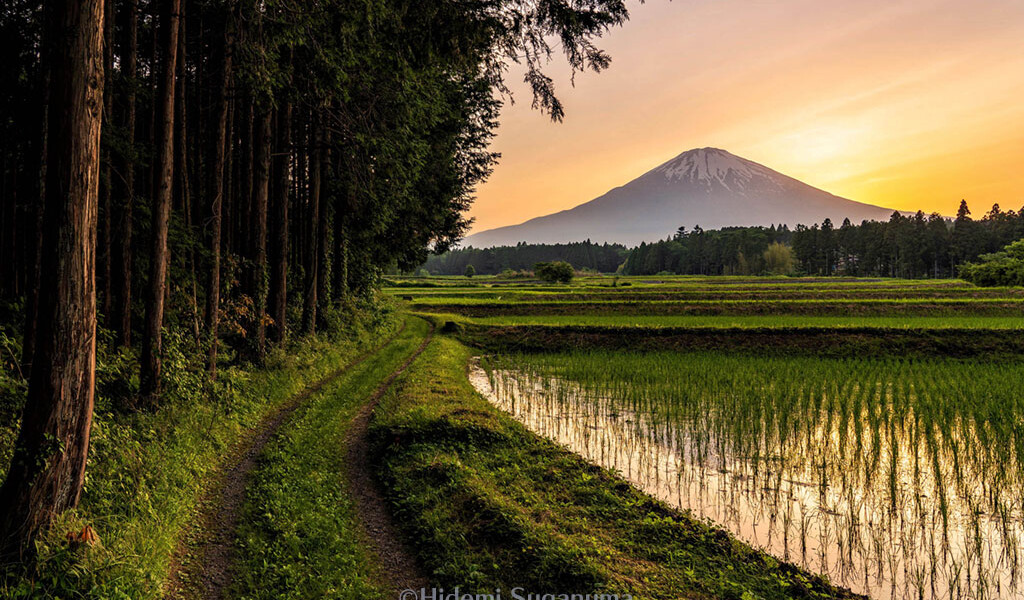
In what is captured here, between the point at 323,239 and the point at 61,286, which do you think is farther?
the point at 323,239

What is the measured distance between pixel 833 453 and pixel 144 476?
11919 mm

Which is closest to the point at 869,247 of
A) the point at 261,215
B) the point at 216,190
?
the point at 261,215

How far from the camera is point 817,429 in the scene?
37.3 feet

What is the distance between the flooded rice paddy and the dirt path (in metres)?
4.33

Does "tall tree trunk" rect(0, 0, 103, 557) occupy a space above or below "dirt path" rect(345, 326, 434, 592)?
above

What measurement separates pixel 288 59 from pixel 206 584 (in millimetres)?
12550

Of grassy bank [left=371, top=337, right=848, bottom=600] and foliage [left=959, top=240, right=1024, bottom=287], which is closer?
grassy bank [left=371, top=337, right=848, bottom=600]

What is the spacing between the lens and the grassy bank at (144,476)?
454 cm

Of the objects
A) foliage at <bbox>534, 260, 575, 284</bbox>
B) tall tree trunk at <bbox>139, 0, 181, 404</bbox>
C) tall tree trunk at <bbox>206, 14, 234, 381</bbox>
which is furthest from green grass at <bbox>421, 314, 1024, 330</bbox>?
foliage at <bbox>534, 260, 575, 284</bbox>

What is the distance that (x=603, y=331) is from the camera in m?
26.0

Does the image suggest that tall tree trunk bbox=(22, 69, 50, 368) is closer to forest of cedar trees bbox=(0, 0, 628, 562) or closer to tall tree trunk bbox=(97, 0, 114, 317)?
forest of cedar trees bbox=(0, 0, 628, 562)

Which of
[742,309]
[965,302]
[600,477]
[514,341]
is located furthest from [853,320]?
[600,477]

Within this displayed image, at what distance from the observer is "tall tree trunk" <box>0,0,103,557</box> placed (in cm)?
477

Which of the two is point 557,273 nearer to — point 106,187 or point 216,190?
point 216,190
